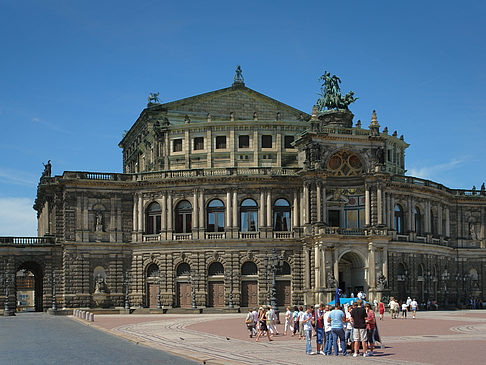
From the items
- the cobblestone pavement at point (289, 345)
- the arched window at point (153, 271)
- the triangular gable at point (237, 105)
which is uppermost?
the triangular gable at point (237, 105)

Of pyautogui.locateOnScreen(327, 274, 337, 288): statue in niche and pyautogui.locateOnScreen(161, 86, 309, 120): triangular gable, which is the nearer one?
pyautogui.locateOnScreen(327, 274, 337, 288): statue in niche

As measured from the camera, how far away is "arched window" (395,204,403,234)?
85.1 metres

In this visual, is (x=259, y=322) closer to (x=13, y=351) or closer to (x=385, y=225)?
(x=13, y=351)

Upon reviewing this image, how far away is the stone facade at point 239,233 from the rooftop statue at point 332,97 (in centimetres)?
442

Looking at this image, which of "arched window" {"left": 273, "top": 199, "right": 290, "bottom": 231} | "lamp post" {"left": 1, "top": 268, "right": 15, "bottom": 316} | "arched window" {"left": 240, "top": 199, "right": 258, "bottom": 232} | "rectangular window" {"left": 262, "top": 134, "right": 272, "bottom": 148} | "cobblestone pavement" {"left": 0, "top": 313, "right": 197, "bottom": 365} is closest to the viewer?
"cobblestone pavement" {"left": 0, "top": 313, "right": 197, "bottom": 365}

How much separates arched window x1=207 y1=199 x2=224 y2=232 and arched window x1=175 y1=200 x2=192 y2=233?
2243mm

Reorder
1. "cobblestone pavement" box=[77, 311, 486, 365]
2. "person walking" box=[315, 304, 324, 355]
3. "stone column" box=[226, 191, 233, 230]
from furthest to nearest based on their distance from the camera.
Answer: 1. "stone column" box=[226, 191, 233, 230]
2. "person walking" box=[315, 304, 324, 355]
3. "cobblestone pavement" box=[77, 311, 486, 365]

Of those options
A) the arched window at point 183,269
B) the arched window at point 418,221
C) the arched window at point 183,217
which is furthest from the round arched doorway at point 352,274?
the arched window at point 183,217

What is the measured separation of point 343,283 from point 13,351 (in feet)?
183

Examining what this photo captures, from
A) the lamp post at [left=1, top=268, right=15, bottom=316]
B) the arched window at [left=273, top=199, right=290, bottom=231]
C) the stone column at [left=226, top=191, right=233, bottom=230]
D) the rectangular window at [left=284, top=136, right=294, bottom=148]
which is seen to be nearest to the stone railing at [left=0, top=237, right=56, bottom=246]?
the lamp post at [left=1, top=268, right=15, bottom=316]

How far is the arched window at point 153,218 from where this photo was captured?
3241 inches

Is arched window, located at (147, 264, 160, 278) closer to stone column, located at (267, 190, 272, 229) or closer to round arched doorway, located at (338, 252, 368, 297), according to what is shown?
stone column, located at (267, 190, 272, 229)

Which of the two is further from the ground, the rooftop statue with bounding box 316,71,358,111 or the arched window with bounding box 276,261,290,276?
the rooftop statue with bounding box 316,71,358,111

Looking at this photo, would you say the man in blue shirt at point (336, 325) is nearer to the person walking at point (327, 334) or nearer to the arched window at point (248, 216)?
the person walking at point (327, 334)
